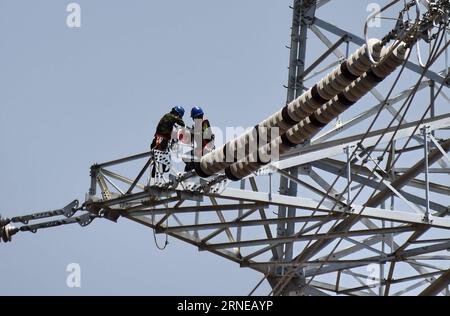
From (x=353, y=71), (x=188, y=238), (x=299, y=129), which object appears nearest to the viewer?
(x=353, y=71)

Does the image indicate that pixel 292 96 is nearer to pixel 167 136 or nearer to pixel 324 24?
pixel 324 24

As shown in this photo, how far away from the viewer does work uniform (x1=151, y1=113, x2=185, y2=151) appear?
125 feet

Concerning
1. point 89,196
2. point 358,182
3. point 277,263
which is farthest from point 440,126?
point 89,196

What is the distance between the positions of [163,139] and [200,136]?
861 millimetres

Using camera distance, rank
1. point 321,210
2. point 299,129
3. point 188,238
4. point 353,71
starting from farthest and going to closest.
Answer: point 188,238 → point 321,210 → point 299,129 → point 353,71

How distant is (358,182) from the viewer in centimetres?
4109

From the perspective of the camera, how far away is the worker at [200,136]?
1491 inches

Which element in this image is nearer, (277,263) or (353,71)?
(353,71)

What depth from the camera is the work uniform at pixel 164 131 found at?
3819cm

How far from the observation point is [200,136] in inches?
1505

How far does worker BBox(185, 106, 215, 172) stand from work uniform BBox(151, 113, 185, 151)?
40cm

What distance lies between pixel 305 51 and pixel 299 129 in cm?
744

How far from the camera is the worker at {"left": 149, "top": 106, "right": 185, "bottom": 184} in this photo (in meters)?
37.8

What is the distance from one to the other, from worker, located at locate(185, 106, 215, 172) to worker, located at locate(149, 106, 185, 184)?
37 cm
